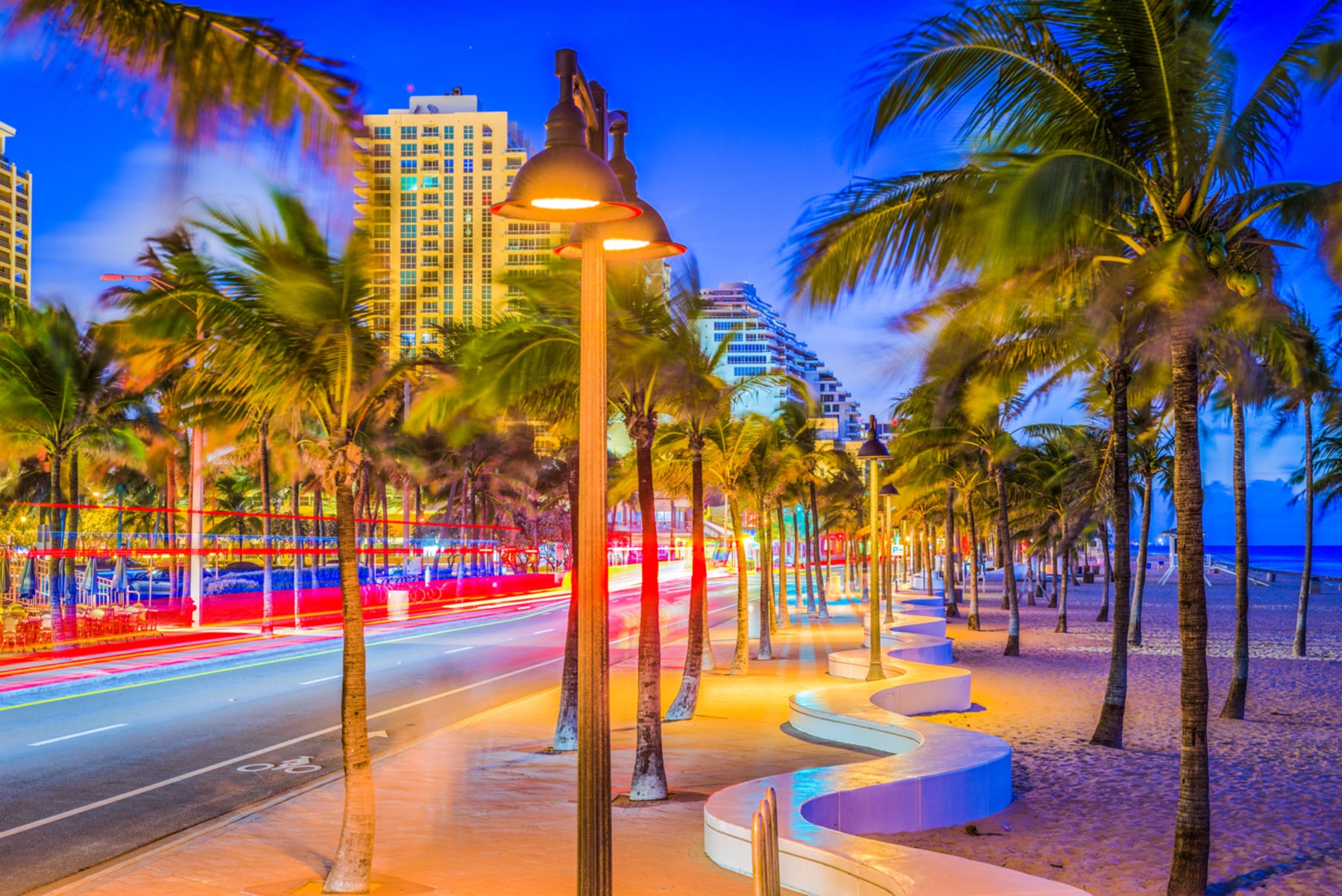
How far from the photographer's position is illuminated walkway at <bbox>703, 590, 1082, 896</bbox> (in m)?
Answer: 7.45

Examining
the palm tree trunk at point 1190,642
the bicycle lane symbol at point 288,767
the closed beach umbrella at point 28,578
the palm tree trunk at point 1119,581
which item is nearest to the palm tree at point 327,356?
the bicycle lane symbol at point 288,767

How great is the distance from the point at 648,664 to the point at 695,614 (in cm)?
590

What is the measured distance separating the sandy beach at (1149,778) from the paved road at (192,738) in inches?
288

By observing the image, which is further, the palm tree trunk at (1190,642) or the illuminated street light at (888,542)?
the illuminated street light at (888,542)

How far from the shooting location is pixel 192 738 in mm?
15984

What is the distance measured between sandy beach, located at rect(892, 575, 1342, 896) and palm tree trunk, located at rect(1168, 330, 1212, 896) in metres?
0.70

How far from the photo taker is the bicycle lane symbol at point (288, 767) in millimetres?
13797

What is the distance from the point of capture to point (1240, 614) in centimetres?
1864

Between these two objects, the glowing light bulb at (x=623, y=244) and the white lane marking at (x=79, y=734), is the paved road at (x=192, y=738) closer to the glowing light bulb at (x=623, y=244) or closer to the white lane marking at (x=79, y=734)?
the white lane marking at (x=79, y=734)

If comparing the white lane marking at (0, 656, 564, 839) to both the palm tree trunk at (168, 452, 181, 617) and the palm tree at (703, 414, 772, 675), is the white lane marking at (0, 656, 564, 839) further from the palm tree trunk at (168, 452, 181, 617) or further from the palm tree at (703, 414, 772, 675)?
the palm tree trunk at (168, 452, 181, 617)

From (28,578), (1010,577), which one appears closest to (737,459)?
(1010,577)

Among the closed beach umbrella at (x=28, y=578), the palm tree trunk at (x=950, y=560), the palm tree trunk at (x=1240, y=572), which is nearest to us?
the palm tree trunk at (x=1240, y=572)

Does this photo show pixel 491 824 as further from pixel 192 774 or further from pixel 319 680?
pixel 319 680

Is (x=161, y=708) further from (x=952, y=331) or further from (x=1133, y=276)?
(x=1133, y=276)
